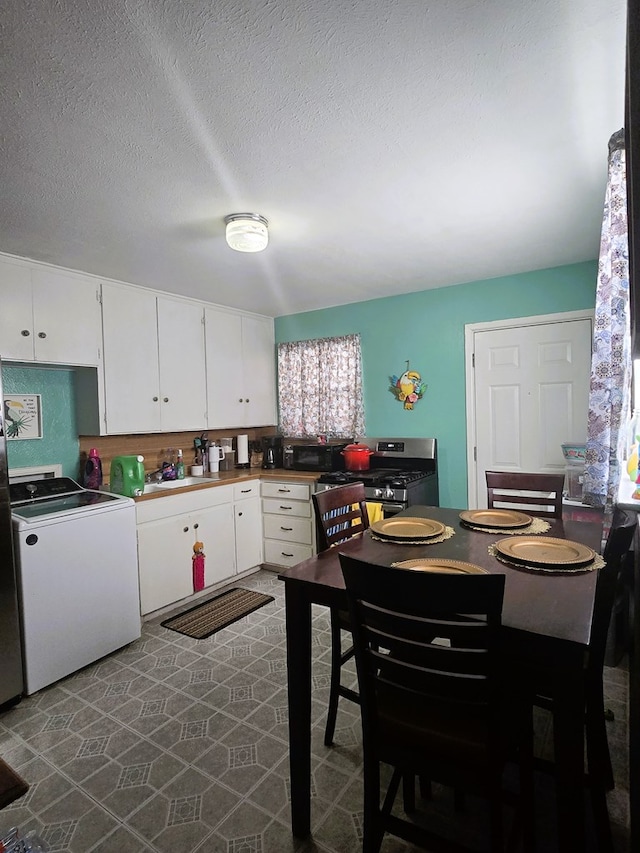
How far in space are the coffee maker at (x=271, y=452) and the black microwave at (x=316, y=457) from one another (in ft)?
0.44

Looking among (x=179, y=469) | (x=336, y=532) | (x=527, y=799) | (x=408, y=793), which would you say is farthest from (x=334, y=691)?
(x=179, y=469)

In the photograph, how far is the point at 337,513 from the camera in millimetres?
2135

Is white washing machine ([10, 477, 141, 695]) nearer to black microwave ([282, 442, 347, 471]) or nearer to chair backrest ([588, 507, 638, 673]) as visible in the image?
black microwave ([282, 442, 347, 471])

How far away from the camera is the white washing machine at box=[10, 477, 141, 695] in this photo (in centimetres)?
227

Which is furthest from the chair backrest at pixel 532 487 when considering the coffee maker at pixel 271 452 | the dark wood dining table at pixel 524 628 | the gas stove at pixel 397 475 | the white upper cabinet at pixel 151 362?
the white upper cabinet at pixel 151 362

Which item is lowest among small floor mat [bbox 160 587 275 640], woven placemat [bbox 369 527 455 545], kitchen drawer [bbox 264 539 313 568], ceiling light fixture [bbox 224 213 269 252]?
small floor mat [bbox 160 587 275 640]

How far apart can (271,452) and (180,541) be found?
129 centimetres

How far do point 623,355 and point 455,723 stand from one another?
1.60m

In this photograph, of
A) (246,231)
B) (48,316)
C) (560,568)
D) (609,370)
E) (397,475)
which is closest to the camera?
(560,568)

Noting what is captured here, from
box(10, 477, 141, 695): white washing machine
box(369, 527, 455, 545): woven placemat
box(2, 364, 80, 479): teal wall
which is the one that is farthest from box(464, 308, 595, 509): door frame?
box(2, 364, 80, 479): teal wall

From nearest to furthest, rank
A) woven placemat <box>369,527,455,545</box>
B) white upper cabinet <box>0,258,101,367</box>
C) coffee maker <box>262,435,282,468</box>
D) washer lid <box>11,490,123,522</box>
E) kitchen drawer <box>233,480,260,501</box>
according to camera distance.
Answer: woven placemat <box>369,527,455,545</box>
washer lid <box>11,490,123,522</box>
white upper cabinet <box>0,258,101,367</box>
kitchen drawer <box>233,480,260,501</box>
coffee maker <box>262,435,282,468</box>

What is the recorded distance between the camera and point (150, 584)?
300 cm

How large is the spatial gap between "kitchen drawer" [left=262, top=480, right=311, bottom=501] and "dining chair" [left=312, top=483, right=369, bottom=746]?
137 centimetres

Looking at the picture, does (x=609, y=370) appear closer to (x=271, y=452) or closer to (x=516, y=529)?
(x=516, y=529)
